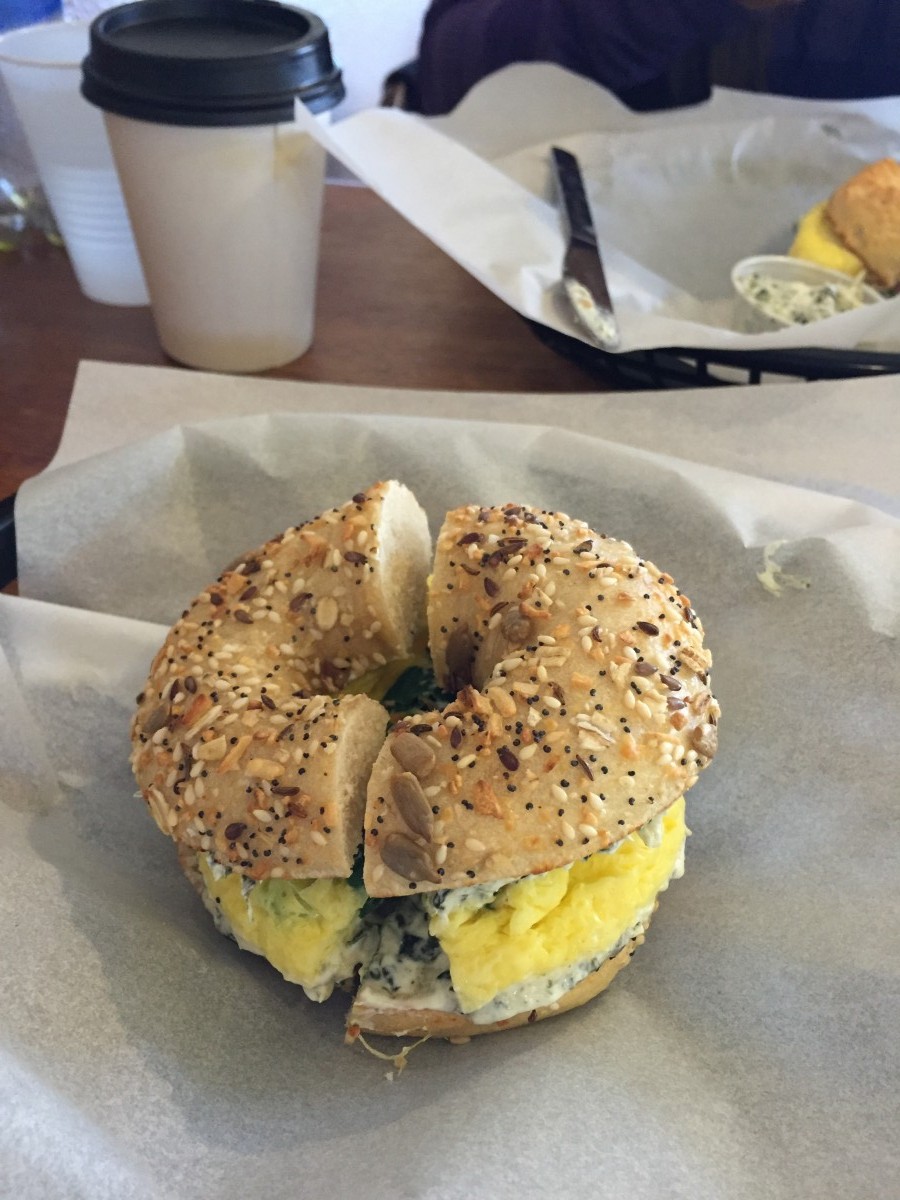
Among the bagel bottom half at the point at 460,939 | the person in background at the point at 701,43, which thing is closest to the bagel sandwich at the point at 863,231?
the person in background at the point at 701,43

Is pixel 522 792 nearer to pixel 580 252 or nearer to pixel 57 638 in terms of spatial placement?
pixel 57 638

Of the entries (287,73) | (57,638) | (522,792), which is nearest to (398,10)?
(287,73)

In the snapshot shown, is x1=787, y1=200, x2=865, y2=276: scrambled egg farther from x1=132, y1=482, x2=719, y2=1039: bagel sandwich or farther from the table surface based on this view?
x1=132, y1=482, x2=719, y2=1039: bagel sandwich

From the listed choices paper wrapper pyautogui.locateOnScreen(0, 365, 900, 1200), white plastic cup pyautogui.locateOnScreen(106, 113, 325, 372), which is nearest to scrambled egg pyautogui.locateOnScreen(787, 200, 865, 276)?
paper wrapper pyautogui.locateOnScreen(0, 365, 900, 1200)

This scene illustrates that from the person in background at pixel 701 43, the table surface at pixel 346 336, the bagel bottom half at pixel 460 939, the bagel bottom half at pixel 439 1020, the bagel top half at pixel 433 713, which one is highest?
the person in background at pixel 701 43

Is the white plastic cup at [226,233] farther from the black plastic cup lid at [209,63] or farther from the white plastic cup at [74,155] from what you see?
the white plastic cup at [74,155]
